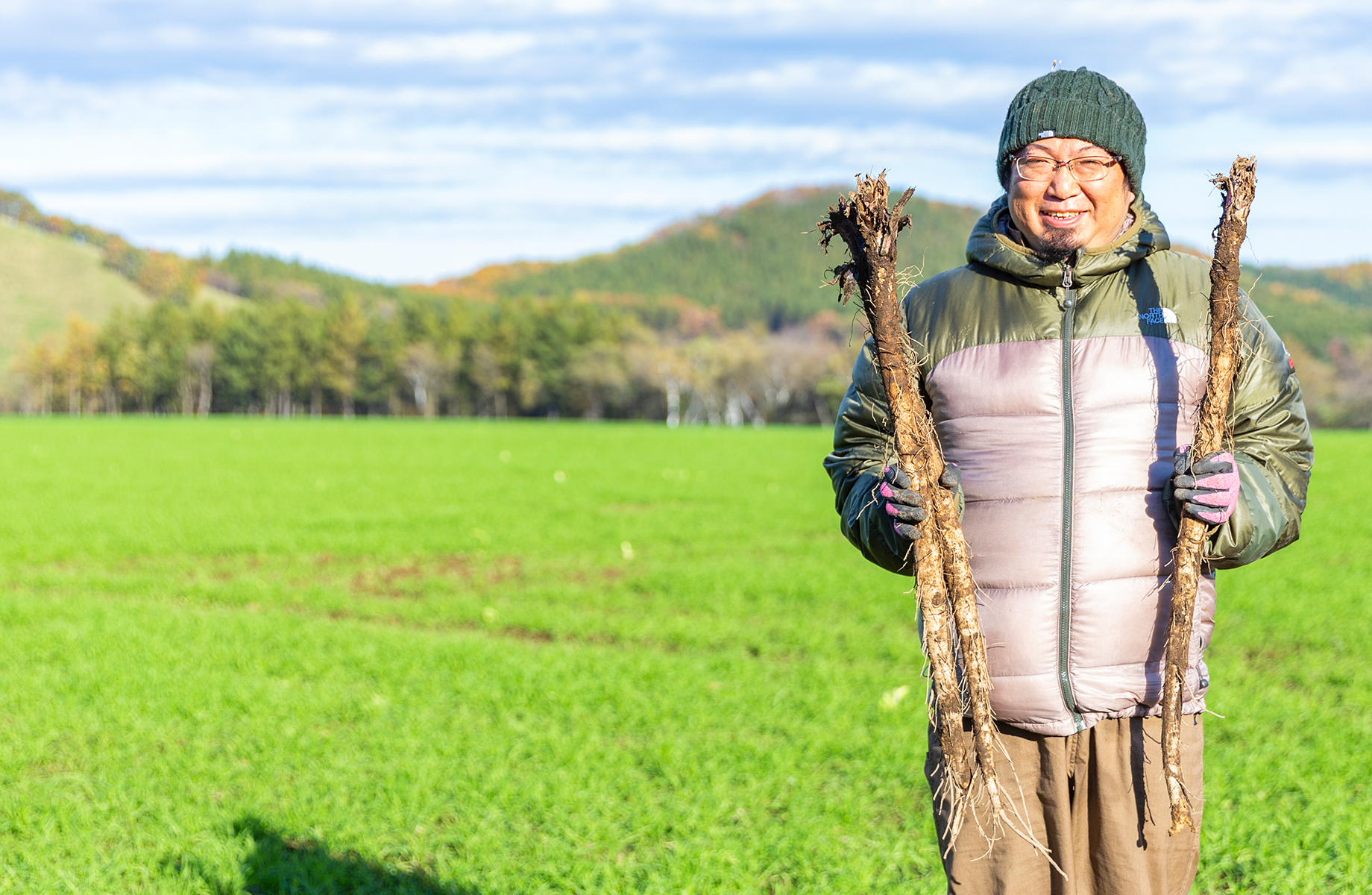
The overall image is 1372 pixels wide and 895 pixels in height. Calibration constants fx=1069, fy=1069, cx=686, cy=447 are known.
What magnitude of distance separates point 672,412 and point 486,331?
65.0 ft

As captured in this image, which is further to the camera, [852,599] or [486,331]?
[486,331]

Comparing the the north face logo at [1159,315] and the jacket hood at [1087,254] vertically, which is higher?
the jacket hood at [1087,254]

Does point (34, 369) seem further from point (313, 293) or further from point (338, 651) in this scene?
point (338, 651)

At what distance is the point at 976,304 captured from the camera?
8.86 feet

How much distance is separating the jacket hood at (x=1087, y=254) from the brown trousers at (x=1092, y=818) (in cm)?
111

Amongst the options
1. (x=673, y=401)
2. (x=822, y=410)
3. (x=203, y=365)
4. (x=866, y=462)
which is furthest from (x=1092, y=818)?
(x=203, y=365)

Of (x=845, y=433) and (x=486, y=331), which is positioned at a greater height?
(x=486, y=331)

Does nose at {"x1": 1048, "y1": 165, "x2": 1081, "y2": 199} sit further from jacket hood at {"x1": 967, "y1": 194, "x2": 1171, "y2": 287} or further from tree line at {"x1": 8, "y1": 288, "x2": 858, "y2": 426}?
tree line at {"x1": 8, "y1": 288, "x2": 858, "y2": 426}

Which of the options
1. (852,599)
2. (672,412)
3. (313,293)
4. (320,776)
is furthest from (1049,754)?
(313,293)

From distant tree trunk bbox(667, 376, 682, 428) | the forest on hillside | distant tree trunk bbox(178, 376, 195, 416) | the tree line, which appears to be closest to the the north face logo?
the forest on hillside

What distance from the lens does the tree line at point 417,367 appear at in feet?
314

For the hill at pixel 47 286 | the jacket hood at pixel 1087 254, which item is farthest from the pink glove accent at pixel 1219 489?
the hill at pixel 47 286

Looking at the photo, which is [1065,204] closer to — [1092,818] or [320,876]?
[1092,818]

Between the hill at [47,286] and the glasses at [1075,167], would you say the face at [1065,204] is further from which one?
the hill at [47,286]
